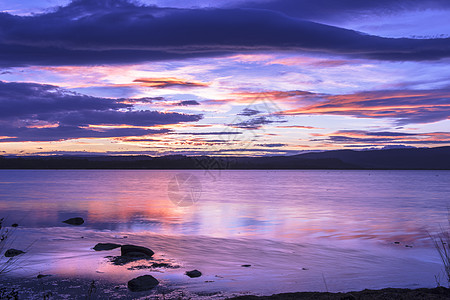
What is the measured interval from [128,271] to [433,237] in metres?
24.0

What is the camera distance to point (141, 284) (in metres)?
15.7

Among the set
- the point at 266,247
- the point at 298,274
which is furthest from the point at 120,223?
the point at 298,274

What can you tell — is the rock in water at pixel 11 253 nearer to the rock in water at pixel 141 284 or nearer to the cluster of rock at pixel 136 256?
the cluster of rock at pixel 136 256

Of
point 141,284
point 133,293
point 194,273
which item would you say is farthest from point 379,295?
point 133,293

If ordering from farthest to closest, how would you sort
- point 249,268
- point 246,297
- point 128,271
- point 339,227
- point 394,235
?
point 339,227
point 394,235
point 249,268
point 128,271
point 246,297

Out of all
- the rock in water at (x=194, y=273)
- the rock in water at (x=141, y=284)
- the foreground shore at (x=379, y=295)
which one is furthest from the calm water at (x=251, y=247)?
the foreground shore at (x=379, y=295)

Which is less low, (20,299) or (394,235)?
(20,299)

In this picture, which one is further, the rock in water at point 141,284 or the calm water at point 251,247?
the calm water at point 251,247

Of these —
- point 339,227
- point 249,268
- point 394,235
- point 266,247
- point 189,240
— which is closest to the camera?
point 249,268

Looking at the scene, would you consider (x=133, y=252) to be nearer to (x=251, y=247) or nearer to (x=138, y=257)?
(x=138, y=257)

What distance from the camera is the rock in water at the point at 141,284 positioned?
1555cm

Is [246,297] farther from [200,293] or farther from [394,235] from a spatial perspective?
[394,235]

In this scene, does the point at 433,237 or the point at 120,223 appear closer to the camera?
the point at 433,237

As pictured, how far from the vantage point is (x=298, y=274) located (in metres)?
19.0
